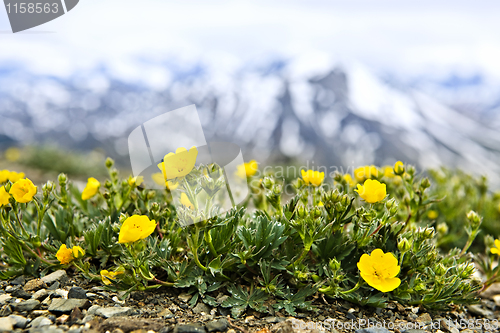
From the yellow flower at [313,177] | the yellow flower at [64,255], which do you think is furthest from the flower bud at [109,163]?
the yellow flower at [313,177]

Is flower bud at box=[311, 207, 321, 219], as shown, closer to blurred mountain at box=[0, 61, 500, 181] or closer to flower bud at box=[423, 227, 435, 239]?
flower bud at box=[423, 227, 435, 239]

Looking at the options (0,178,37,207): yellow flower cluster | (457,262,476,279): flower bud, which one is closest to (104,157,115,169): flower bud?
(0,178,37,207): yellow flower cluster

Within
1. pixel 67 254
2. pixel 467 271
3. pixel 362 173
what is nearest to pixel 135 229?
pixel 67 254

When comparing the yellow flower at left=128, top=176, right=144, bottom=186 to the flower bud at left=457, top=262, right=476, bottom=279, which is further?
the yellow flower at left=128, top=176, right=144, bottom=186

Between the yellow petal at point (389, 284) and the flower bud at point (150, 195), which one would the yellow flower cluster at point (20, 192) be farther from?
the yellow petal at point (389, 284)

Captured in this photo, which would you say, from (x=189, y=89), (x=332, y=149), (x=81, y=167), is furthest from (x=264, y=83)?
(x=81, y=167)

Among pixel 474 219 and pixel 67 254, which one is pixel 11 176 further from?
pixel 474 219
